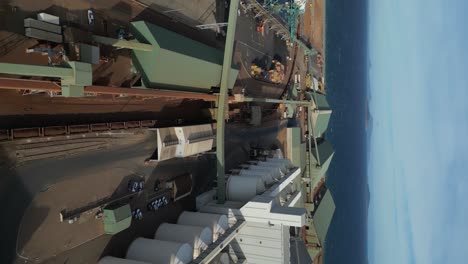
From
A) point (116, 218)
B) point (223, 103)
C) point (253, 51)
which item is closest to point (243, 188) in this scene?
point (223, 103)

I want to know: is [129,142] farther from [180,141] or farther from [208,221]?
[208,221]

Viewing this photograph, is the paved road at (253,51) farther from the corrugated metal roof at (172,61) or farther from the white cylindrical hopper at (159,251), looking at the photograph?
the white cylindrical hopper at (159,251)

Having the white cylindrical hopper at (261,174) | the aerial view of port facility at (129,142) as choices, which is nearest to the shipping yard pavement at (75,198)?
the aerial view of port facility at (129,142)

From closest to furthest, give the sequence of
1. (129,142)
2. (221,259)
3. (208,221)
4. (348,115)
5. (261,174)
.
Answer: (129,142)
(208,221)
(221,259)
(261,174)
(348,115)

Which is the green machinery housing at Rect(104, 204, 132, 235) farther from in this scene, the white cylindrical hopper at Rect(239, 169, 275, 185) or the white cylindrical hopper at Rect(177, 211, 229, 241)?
the white cylindrical hopper at Rect(239, 169, 275, 185)

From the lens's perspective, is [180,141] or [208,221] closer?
[208,221]

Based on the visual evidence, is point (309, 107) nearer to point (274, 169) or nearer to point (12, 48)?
point (274, 169)
